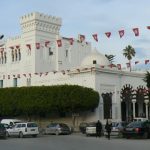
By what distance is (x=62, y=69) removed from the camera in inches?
2544

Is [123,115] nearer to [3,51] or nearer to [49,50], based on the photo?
[49,50]

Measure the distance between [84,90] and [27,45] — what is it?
47.1ft

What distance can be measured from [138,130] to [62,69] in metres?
34.9

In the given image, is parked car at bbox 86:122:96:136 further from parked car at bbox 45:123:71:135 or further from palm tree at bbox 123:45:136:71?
palm tree at bbox 123:45:136:71

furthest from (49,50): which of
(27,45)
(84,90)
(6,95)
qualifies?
(84,90)

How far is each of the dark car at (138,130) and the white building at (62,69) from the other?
64.7ft

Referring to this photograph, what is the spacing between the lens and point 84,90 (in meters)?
50.1

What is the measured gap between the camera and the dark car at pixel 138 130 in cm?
3081

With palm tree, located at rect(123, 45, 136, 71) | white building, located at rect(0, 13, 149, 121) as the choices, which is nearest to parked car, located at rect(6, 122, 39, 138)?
white building, located at rect(0, 13, 149, 121)

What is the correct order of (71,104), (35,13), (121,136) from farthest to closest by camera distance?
(35,13) < (71,104) < (121,136)

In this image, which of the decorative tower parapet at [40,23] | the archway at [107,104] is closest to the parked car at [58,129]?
the archway at [107,104]

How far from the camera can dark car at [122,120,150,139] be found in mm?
30812

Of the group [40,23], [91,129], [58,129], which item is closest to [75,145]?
[91,129]

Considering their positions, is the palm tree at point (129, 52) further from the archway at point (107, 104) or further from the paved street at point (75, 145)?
the paved street at point (75, 145)
